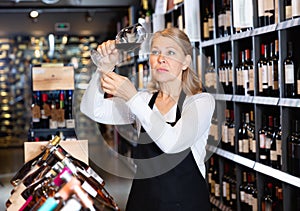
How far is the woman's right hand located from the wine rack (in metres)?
1.50

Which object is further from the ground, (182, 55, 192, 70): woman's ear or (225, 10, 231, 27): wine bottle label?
(225, 10, 231, 27): wine bottle label

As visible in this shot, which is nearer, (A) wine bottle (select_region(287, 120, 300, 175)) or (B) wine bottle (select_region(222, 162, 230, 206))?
(A) wine bottle (select_region(287, 120, 300, 175))

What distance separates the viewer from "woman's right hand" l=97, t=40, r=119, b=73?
2.35 m

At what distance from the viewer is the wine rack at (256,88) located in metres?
3.83

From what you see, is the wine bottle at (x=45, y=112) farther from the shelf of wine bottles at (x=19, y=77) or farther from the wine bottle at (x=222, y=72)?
the shelf of wine bottles at (x=19, y=77)

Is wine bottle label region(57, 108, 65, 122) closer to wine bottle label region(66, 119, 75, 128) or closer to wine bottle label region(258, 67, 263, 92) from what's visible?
wine bottle label region(66, 119, 75, 128)

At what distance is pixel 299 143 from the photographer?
3.76 meters

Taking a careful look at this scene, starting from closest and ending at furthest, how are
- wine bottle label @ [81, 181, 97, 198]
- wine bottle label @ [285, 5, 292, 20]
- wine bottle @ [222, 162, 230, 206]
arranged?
wine bottle label @ [81, 181, 97, 198] → wine bottle label @ [285, 5, 292, 20] → wine bottle @ [222, 162, 230, 206]

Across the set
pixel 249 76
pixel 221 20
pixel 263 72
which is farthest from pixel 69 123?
pixel 263 72

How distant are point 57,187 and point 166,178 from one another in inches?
34.3

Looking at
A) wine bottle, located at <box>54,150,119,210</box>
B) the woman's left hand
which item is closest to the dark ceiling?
the woman's left hand

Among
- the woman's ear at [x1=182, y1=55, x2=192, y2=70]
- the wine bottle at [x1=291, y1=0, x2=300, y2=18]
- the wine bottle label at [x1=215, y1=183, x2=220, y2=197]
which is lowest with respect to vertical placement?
the wine bottle label at [x1=215, y1=183, x2=220, y2=197]

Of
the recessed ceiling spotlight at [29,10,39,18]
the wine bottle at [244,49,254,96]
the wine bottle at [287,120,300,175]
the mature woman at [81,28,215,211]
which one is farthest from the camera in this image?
the recessed ceiling spotlight at [29,10,39,18]

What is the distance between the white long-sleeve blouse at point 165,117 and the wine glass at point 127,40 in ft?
0.22
